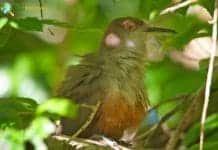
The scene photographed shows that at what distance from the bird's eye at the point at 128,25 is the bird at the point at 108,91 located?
15 centimetres

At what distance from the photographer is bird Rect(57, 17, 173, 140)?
14.4 feet

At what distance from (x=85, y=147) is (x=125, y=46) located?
1.28 m

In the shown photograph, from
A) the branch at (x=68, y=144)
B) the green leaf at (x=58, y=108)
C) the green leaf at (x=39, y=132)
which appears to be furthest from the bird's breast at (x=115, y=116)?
the green leaf at (x=39, y=132)

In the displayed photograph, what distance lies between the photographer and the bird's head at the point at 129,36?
4.89 meters

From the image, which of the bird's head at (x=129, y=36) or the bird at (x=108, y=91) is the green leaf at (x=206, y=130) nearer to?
the bird at (x=108, y=91)

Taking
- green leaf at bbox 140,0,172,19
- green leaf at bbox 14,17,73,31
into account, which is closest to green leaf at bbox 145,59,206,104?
green leaf at bbox 140,0,172,19

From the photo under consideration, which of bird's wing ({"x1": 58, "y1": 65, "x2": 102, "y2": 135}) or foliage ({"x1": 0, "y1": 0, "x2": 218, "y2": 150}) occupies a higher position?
foliage ({"x1": 0, "y1": 0, "x2": 218, "y2": 150})

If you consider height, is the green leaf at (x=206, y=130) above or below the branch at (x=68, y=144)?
above

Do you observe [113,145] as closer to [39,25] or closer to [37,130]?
[39,25]

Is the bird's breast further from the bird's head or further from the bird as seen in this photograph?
the bird's head

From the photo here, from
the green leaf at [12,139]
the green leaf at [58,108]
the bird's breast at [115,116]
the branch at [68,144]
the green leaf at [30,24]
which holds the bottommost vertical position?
the green leaf at [12,139]

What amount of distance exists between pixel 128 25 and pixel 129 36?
0.07 meters

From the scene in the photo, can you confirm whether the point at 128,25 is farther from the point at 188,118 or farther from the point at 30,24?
the point at 30,24

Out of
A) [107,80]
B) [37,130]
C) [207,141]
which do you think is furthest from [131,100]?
[37,130]
